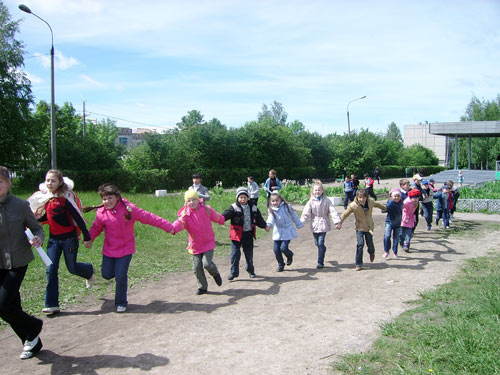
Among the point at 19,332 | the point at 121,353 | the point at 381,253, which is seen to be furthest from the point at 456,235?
the point at 19,332

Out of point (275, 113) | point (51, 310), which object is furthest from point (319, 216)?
point (275, 113)

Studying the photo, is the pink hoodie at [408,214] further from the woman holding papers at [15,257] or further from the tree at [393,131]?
the tree at [393,131]

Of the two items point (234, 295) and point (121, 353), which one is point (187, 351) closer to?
point (121, 353)

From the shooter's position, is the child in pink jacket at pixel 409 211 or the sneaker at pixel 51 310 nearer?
the sneaker at pixel 51 310

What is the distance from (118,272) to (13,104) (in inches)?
1325

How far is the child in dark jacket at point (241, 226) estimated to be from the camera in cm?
740

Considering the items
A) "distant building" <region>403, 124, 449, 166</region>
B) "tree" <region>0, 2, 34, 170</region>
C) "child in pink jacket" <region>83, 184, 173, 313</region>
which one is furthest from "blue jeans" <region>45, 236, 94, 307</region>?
"distant building" <region>403, 124, 449, 166</region>

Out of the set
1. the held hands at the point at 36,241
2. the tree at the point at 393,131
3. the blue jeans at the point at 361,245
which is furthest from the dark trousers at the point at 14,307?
the tree at the point at 393,131

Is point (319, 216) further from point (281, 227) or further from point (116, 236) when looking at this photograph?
point (116, 236)

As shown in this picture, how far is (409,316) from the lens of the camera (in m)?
5.18

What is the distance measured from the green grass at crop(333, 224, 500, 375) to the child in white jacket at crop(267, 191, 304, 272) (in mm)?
2641

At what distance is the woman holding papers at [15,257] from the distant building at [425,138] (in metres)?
117

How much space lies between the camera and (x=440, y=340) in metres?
4.25

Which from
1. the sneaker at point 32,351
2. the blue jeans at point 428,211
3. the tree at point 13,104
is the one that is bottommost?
the sneaker at point 32,351
